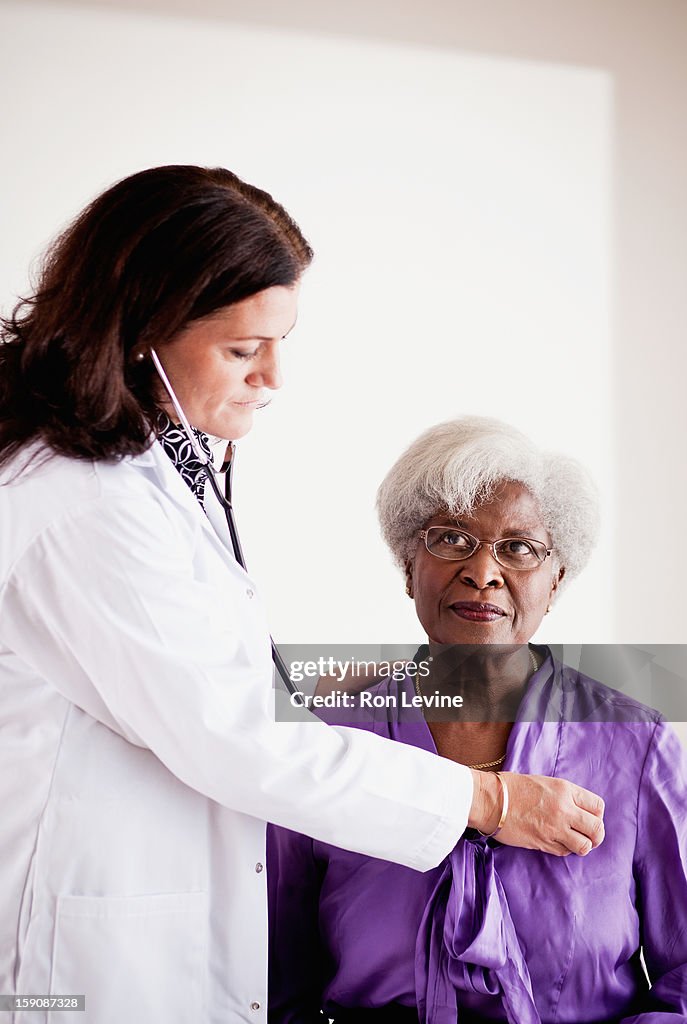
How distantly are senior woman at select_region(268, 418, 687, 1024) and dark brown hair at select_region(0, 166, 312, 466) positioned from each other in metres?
0.48

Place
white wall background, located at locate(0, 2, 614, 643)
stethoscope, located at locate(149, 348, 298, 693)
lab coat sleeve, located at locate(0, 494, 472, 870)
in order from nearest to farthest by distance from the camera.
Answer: lab coat sleeve, located at locate(0, 494, 472, 870)
stethoscope, located at locate(149, 348, 298, 693)
white wall background, located at locate(0, 2, 614, 643)

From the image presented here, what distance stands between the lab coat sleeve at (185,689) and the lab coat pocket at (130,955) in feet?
0.55

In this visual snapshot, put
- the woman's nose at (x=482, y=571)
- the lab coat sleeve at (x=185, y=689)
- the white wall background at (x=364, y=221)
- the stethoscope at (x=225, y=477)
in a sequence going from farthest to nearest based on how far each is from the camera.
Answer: the white wall background at (x=364, y=221), the woman's nose at (x=482, y=571), the stethoscope at (x=225, y=477), the lab coat sleeve at (x=185, y=689)

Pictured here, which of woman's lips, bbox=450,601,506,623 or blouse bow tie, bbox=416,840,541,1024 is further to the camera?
woman's lips, bbox=450,601,506,623

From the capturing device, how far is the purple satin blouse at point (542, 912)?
1337 mm

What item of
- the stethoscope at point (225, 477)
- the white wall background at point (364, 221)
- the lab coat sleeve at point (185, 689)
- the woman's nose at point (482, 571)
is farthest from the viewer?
the white wall background at point (364, 221)

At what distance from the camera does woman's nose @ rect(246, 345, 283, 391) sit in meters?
1.32

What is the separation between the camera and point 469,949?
1.30 m

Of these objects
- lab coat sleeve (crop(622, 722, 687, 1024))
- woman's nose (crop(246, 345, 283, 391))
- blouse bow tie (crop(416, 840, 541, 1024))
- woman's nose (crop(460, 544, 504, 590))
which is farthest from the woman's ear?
woman's nose (crop(246, 345, 283, 391))

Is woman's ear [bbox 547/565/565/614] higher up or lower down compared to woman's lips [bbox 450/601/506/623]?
higher up

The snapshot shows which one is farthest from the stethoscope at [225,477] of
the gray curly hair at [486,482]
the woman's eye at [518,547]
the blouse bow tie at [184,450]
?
the woman's eye at [518,547]

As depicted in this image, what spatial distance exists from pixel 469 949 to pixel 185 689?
1.64ft

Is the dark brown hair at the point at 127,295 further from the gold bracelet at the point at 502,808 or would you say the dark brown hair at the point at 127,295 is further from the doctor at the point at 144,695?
the gold bracelet at the point at 502,808

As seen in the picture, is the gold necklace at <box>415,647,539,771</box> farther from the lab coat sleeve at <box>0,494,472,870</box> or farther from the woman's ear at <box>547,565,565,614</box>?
the lab coat sleeve at <box>0,494,472,870</box>
